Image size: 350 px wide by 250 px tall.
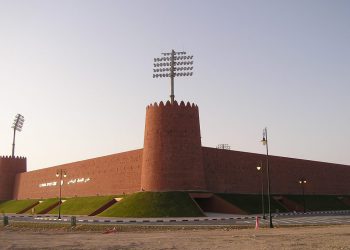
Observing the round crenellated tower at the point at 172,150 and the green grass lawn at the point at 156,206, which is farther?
the round crenellated tower at the point at 172,150

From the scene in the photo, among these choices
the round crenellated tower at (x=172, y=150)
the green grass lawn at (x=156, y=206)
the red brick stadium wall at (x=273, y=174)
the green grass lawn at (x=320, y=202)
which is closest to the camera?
the green grass lawn at (x=156, y=206)

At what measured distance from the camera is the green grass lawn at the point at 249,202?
147ft

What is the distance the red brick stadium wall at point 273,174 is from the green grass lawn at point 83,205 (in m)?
12.5

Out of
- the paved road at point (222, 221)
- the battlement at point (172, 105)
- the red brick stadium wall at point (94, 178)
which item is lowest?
the paved road at point (222, 221)

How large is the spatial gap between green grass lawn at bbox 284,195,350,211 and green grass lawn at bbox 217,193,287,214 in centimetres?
577

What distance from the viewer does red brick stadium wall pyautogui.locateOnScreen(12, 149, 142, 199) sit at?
5156 centimetres

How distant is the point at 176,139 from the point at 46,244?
26283mm

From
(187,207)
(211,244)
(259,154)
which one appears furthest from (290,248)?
(259,154)

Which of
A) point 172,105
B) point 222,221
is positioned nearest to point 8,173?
point 172,105

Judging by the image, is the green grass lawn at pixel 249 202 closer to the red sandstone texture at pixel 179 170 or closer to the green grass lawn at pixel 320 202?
the red sandstone texture at pixel 179 170

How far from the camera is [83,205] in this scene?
5322 cm

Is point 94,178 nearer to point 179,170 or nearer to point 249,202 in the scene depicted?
point 179,170

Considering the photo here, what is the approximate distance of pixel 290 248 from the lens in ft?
53.1

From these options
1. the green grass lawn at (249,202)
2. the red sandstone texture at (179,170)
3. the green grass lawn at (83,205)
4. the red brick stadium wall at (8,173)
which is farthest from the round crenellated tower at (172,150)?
the red brick stadium wall at (8,173)
